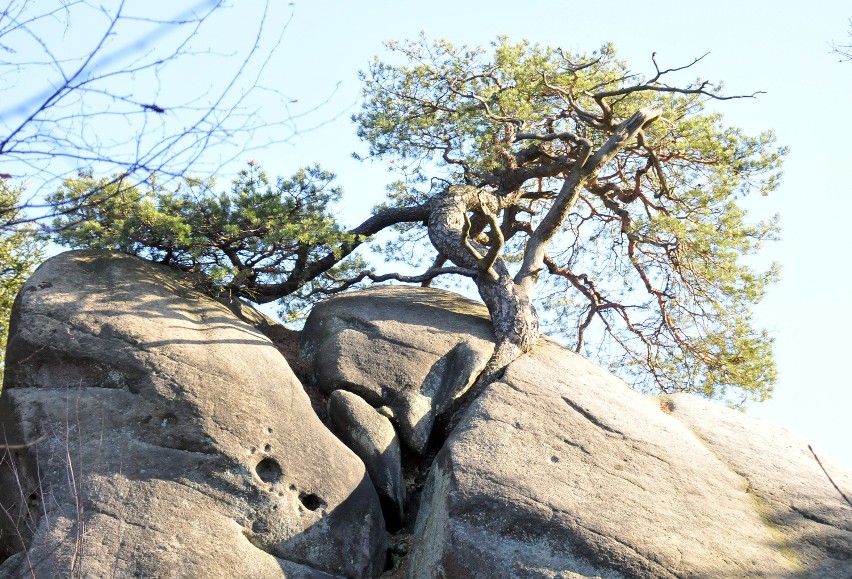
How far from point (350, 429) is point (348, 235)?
254 centimetres

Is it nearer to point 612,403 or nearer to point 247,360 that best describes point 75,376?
point 247,360

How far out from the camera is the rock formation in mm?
8438

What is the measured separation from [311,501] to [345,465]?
1.89 feet

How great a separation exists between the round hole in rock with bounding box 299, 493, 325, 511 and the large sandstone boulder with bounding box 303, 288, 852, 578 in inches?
41.3

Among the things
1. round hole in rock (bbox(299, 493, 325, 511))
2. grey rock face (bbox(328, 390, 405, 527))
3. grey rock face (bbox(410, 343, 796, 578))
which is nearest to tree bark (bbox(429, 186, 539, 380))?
grey rock face (bbox(410, 343, 796, 578))

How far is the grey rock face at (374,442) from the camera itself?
10094mm

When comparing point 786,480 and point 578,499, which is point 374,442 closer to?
point 578,499

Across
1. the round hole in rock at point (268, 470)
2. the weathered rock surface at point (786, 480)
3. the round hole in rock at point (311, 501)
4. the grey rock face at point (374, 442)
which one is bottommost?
the round hole in rock at point (311, 501)

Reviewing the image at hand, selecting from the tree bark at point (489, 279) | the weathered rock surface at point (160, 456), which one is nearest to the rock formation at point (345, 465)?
the weathered rock surface at point (160, 456)

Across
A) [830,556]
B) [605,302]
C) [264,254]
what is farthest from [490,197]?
[830,556]

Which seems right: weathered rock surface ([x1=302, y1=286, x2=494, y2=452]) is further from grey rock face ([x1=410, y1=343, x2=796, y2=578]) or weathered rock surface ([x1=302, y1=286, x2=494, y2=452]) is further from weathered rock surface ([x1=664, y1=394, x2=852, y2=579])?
weathered rock surface ([x1=664, y1=394, x2=852, y2=579])

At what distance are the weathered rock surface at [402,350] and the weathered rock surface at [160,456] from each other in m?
0.95

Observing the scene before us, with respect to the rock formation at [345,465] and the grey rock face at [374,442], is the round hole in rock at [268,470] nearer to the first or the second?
the rock formation at [345,465]

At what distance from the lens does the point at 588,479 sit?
922cm
